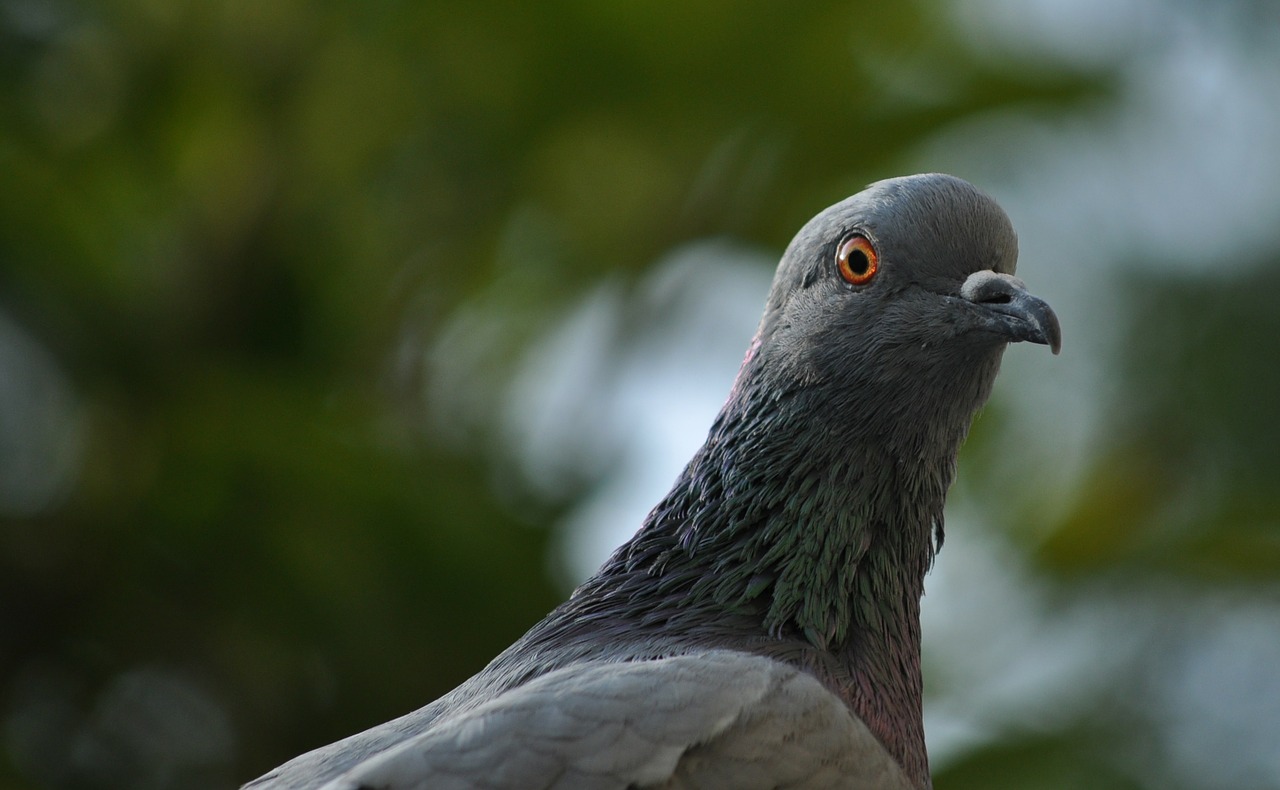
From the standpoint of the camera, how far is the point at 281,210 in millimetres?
7512

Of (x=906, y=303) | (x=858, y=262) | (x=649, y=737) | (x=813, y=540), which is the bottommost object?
(x=649, y=737)

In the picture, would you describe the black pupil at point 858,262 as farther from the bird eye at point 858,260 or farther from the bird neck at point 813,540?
the bird neck at point 813,540

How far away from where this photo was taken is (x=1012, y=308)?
355cm

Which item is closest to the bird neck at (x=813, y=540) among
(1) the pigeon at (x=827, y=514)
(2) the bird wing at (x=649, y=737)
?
(1) the pigeon at (x=827, y=514)

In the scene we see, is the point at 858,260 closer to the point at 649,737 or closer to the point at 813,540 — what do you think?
the point at 813,540

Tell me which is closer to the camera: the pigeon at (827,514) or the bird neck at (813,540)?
the pigeon at (827,514)

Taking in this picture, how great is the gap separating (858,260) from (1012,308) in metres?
0.49

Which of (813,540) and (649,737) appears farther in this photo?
(813,540)

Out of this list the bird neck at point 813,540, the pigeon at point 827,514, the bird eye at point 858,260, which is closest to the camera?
the pigeon at point 827,514

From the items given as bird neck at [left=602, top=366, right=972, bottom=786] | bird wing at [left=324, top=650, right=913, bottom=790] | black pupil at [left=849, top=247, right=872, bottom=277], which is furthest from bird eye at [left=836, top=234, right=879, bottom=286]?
bird wing at [left=324, top=650, right=913, bottom=790]

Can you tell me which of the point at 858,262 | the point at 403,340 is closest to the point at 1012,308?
the point at 858,262

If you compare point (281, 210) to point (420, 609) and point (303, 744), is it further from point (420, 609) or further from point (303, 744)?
point (303, 744)

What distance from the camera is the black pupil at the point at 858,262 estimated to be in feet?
12.6

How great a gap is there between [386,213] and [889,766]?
524 cm
